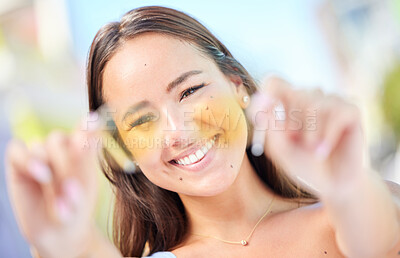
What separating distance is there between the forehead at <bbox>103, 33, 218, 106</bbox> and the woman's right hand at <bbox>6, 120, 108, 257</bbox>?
25cm

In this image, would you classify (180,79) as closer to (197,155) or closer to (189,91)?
(189,91)

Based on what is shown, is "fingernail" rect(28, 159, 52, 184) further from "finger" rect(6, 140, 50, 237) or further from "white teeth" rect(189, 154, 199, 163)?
"white teeth" rect(189, 154, 199, 163)

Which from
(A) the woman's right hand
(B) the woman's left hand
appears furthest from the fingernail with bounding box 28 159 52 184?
(B) the woman's left hand

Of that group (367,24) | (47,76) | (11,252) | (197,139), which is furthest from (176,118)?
(367,24)

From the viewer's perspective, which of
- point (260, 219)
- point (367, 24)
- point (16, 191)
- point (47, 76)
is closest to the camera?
point (16, 191)

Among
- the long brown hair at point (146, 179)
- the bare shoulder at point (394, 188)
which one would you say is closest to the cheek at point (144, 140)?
the long brown hair at point (146, 179)

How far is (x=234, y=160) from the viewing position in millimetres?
731

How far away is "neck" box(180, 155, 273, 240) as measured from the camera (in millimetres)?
815

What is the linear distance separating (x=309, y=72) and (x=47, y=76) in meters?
0.70

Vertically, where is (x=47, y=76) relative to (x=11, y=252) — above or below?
above

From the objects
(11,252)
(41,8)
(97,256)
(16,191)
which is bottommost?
(11,252)

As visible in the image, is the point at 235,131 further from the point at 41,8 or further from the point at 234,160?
the point at 41,8

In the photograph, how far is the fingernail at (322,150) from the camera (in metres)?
0.45

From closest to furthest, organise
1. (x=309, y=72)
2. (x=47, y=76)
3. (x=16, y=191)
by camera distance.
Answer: (x=16, y=191) → (x=47, y=76) → (x=309, y=72)
